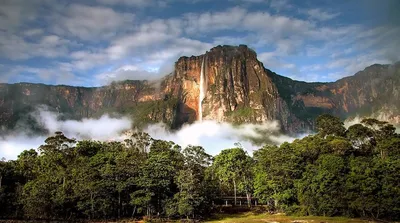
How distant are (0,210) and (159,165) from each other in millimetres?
27420

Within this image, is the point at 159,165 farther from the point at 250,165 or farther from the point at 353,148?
the point at 353,148

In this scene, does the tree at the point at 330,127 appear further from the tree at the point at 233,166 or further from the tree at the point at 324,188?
the tree at the point at 324,188

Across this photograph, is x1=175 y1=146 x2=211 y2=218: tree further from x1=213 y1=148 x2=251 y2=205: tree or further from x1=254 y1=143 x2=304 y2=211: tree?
x1=213 y1=148 x2=251 y2=205: tree

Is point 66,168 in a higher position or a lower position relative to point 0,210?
higher

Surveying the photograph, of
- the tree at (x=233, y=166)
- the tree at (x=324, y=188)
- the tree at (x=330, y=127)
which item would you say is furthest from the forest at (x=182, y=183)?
the tree at (x=233, y=166)

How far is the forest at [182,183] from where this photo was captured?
5778 cm

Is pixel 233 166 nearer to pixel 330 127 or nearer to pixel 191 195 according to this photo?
pixel 330 127

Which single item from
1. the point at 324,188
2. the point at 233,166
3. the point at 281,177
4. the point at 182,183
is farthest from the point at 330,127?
the point at 182,183

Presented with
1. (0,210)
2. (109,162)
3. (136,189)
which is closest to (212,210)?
(136,189)

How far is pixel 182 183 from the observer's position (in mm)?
64688

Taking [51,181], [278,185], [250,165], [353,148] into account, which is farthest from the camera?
[250,165]

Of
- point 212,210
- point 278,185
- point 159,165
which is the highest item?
point 159,165

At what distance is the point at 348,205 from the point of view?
57.6 meters

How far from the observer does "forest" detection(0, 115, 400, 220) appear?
190 ft
